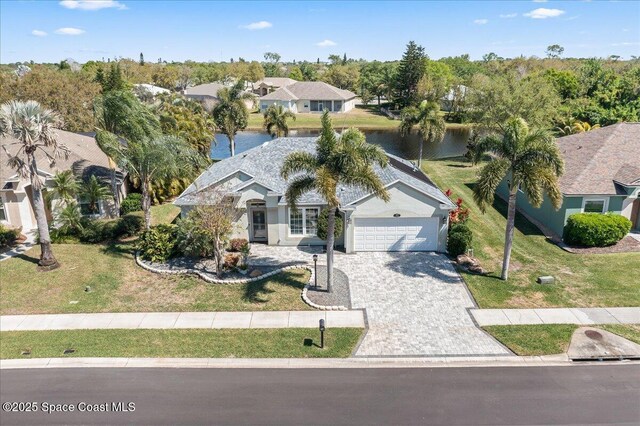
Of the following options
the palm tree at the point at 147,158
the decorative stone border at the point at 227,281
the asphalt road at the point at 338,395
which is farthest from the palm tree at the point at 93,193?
the asphalt road at the point at 338,395

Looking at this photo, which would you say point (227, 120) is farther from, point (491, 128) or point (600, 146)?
point (600, 146)

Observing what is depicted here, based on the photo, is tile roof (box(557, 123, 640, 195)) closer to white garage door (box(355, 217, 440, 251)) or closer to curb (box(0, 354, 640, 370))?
white garage door (box(355, 217, 440, 251))

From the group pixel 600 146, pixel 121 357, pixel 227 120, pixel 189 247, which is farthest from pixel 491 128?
pixel 121 357

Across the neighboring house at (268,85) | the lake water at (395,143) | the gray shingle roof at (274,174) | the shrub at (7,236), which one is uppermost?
the neighboring house at (268,85)

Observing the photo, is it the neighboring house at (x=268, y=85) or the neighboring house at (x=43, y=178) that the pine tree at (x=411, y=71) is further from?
the neighboring house at (x=43, y=178)

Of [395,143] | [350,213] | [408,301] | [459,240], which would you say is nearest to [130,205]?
[350,213]

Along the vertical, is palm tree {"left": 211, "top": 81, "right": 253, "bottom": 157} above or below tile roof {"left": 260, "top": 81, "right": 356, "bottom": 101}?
below

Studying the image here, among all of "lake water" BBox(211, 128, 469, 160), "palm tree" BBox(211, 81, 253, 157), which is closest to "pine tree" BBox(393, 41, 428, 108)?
"lake water" BBox(211, 128, 469, 160)
